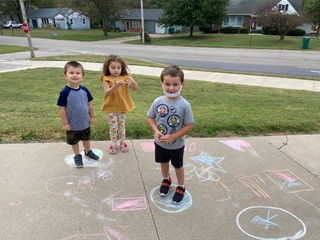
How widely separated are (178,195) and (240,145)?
5.43 feet

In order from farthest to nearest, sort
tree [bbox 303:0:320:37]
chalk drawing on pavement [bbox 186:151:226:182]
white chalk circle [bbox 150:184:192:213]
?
tree [bbox 303:0:320:37]
chalk drawing on pavement [bbox 186:151:226:182]
white chalk circle [bbox 150:184:192:213]

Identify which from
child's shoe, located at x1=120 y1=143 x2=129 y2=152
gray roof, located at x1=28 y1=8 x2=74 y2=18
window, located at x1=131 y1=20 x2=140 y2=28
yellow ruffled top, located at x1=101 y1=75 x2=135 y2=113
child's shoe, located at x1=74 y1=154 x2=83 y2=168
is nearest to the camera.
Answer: child's shoe, located at x1=74 y1=154 x2=83 y2=168

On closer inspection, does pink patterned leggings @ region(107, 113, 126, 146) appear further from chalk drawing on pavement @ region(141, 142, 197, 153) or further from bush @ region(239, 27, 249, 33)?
bush @ region(239, 27, 249, 33)

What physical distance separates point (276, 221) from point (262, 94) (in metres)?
5.64

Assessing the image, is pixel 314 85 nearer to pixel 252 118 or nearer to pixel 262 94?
pixel 262 94

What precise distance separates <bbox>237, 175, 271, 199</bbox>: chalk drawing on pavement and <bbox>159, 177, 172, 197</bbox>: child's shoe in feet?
2.73

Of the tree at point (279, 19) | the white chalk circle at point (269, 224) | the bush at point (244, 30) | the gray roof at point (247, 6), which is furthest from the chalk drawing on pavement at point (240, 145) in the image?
the gray roof at point (247, 6)

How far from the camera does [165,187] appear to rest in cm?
300

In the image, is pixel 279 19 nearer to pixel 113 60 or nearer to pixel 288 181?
pixel 288 181

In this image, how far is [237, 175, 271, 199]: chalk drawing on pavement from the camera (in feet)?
9.95

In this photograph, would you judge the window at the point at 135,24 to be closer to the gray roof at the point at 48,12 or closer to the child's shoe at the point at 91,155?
the gray roof at the point at 48,12

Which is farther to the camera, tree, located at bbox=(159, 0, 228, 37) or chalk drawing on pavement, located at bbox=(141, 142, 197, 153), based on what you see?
tree, located at bbox=(159, 0, 228, 37)

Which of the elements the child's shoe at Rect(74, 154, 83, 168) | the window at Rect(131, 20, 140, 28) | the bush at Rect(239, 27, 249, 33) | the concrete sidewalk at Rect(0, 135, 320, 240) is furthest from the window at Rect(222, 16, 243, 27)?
the child's shoe at Rect(74, 154, 83, 168)

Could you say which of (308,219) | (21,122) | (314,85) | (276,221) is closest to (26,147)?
(21,122)
